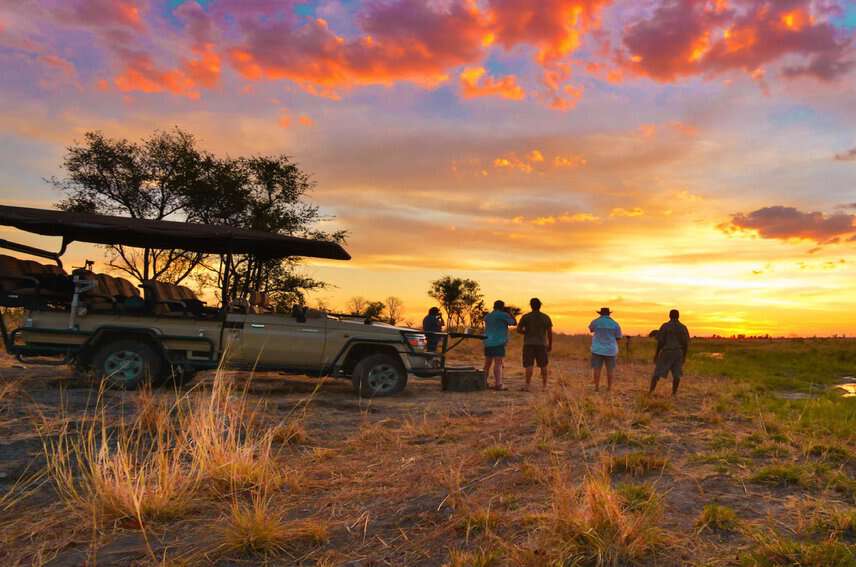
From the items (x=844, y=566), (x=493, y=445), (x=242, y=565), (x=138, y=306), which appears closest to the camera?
(x=844, y=566)

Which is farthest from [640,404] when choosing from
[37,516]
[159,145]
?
[159,145]

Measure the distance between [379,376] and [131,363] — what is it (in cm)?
387

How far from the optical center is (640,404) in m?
9.29

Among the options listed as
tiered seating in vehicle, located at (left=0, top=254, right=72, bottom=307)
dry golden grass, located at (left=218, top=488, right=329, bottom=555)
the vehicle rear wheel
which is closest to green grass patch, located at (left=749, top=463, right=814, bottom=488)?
dry golden grass, located at (left=218, top=488, right=329, bottom=555)

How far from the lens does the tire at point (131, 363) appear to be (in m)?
9.57

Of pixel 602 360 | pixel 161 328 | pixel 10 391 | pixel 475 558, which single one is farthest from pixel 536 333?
pixel 475 558

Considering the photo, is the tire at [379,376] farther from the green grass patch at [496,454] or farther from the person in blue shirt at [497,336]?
the green grass patch at [496,454]

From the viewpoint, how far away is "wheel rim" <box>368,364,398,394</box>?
10281 millimetres

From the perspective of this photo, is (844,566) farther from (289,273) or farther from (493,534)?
(289,273)

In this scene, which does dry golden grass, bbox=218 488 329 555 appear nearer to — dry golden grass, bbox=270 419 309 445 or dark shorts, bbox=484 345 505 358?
dry golden grass, bbox=270 419 309 445

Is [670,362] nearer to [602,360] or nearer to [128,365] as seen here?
[602,360]

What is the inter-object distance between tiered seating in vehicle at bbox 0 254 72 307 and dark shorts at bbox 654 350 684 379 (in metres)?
10.3

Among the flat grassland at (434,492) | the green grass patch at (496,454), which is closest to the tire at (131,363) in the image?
the flat grassland at (434,492)

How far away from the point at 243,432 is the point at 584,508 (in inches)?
171
